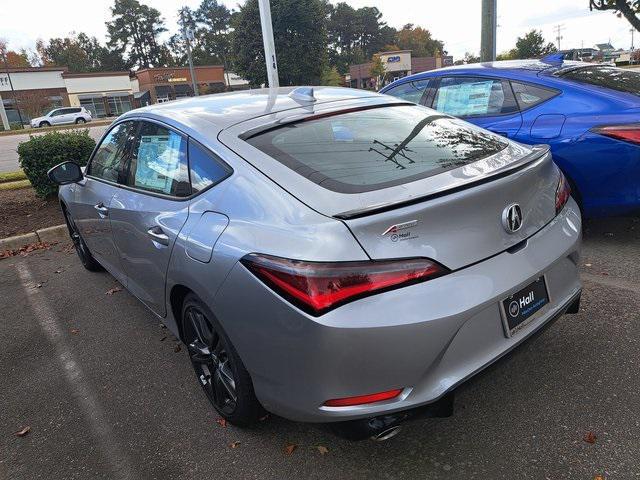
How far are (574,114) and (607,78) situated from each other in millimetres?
744

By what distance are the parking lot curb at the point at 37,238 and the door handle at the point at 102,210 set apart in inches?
130

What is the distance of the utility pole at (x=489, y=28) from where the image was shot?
847cm

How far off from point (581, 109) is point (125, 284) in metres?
3.73

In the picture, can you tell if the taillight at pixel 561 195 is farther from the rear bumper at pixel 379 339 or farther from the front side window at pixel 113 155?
the front side window at pixel 113 155

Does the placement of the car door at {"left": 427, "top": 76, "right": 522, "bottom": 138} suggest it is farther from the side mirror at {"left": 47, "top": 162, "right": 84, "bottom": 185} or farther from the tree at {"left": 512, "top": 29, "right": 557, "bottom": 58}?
the tree at {"left": 512, "top": 29, "right": 557, "bottom": 58}

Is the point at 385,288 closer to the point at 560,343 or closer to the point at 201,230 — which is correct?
the point at 201,230

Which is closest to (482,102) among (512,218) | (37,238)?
(512,218)

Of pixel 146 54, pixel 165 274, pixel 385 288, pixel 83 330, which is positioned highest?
pixel 146 54

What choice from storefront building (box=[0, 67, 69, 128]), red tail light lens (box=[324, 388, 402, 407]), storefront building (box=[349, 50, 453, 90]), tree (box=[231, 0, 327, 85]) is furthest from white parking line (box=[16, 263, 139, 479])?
storefront building (box=[349, 50, 453, 90])

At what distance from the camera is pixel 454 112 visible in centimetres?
508

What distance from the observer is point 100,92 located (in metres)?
58.9

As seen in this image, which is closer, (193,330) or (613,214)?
(193,330)

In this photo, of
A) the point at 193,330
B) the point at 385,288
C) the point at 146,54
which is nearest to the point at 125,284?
the point at 193,330

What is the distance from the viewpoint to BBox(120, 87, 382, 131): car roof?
268 cm
